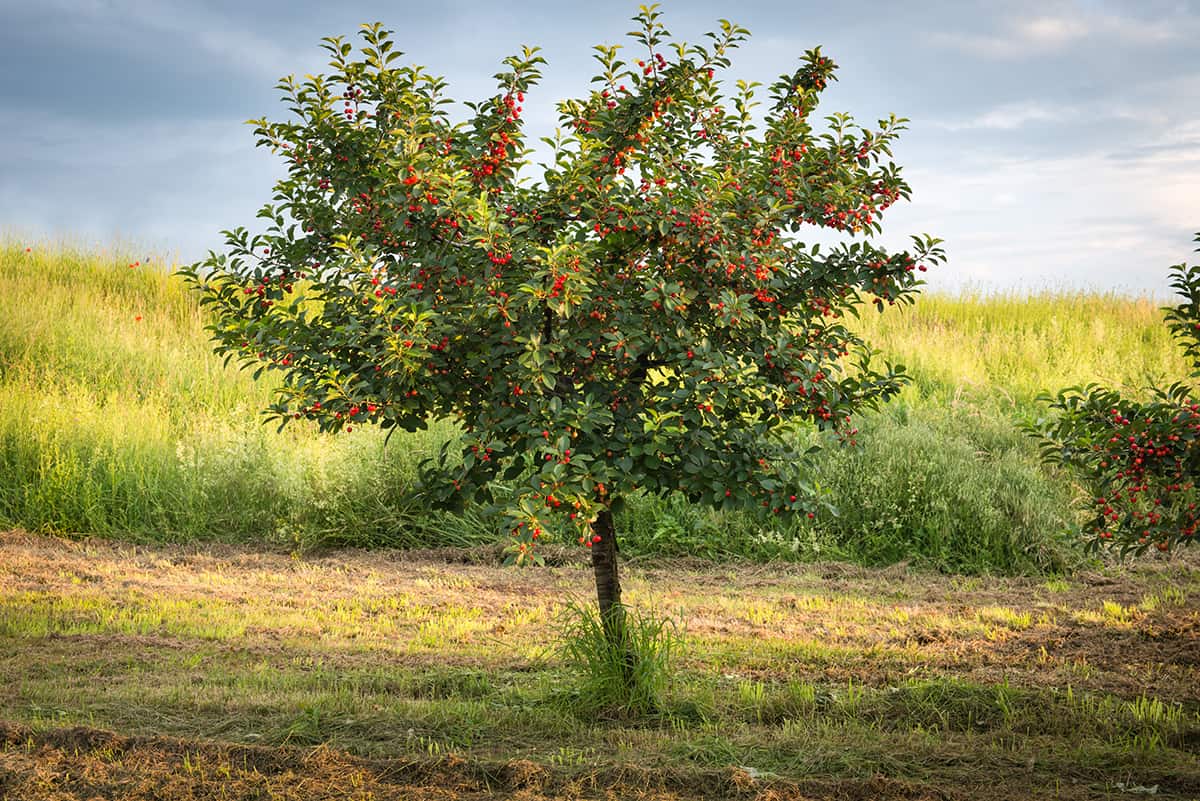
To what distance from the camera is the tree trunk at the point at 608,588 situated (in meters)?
4.75

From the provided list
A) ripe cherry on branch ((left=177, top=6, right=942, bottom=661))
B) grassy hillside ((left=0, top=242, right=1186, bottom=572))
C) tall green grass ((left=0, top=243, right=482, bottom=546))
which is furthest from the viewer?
A: tall green grass ((left=0, top=243, right=482, bottom=546))

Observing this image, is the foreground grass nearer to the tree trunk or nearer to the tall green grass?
the tree trunk

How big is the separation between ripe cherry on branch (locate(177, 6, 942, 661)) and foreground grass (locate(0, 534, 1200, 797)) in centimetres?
85

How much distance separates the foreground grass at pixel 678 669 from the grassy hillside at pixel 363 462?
0.58m

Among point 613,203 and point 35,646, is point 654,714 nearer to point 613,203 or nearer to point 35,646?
point 613,203

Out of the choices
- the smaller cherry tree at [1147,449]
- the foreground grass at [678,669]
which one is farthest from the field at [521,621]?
the smaller cherry tree at [1147,449]

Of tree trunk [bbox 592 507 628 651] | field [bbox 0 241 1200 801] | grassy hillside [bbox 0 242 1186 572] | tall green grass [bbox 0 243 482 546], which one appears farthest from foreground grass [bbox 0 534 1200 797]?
tall green grass [bbox 0 243 482 546]

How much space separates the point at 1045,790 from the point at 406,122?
154 inches

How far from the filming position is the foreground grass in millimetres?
4371

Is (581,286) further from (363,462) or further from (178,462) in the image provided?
(178,462)

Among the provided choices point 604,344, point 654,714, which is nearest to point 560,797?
point 654,714

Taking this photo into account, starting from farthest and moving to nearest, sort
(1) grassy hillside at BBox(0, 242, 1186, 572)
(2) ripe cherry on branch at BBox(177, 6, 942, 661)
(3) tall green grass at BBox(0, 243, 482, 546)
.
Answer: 1. (3) tall green grass at BBox(0, 243, 482, 546)
2. (1) grassy hillside at BBox(0, 242, 1186, 572)
3. (2) ripe cherry on branch at BBox(177, 6, 942, 661)

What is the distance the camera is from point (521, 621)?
262 inches

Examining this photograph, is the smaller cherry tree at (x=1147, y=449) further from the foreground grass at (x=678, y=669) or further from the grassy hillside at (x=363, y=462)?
the grassy hillside at (x=363, y=462)
